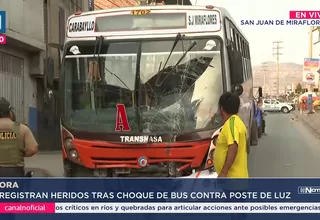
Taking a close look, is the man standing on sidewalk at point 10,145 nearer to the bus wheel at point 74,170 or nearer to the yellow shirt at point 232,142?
the bus wheel at point 74,170

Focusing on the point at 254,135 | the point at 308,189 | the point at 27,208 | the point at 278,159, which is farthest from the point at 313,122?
the point at 27,208

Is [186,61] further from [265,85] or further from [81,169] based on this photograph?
[265,85]

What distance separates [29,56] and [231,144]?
521 inches

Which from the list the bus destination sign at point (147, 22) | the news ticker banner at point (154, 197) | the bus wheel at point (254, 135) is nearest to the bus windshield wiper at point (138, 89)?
the bus destination sign at point (147, 22)

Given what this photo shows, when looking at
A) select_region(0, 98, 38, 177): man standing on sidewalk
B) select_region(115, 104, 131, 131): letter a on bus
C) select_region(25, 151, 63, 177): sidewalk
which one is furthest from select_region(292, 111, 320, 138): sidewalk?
select_region(0, 98, 38, 177): man standing on sidewalk

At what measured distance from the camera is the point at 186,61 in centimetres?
659

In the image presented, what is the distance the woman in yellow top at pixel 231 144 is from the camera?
15.0 feet

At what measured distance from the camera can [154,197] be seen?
186 inches

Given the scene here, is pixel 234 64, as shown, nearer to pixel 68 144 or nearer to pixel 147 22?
pixel 147 22

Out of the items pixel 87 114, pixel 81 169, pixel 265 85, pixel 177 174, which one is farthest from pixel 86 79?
pixel 265 85

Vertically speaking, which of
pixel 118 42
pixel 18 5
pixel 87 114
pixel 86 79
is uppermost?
pixel 18 5

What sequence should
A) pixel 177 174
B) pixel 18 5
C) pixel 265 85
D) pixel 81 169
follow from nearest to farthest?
1. pixel 177 174
2. pixel 81 169
3. pixel 18 5
4. pixel 265 85

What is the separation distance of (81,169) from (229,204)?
105 inches

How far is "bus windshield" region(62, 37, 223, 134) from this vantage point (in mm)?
6457
